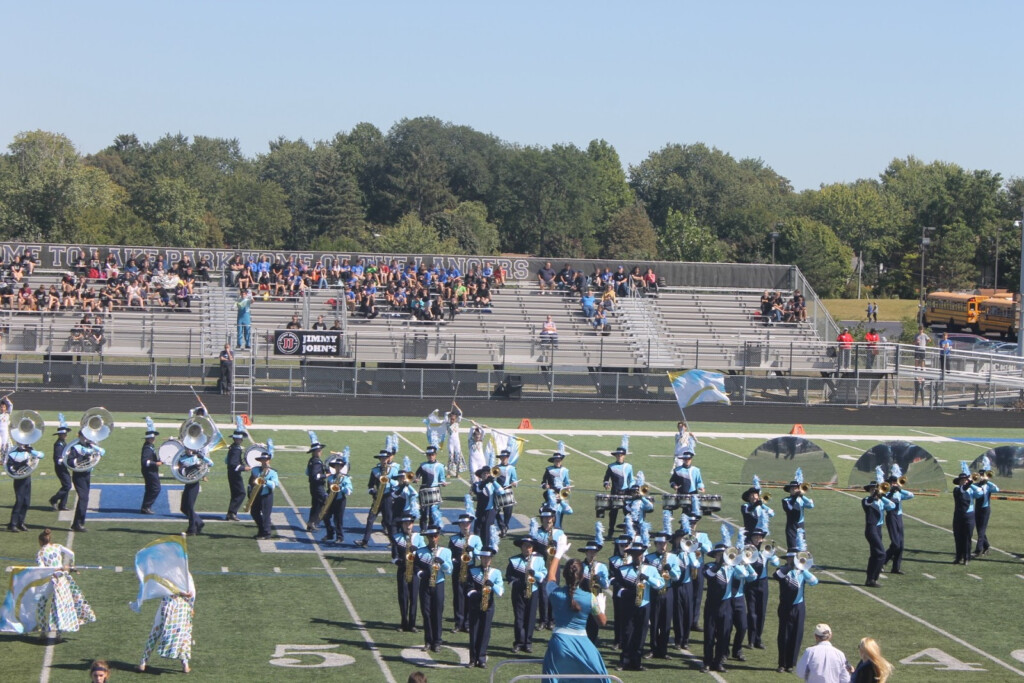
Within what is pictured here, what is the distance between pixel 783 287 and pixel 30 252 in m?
27.9

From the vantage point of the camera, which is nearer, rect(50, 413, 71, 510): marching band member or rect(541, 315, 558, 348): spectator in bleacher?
rect(50, 413, 71, 510): marching band member

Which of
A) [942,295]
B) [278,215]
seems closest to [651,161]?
[278,215]

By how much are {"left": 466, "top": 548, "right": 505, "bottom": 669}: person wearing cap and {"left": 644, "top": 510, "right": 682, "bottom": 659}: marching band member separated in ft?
5.65

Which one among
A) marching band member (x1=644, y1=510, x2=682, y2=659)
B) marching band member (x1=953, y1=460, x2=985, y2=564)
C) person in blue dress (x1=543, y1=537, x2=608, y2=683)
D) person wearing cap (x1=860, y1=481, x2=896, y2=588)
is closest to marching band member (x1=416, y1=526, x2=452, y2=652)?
marching band member (x1=644, y1=510, x2=682, y2=659)

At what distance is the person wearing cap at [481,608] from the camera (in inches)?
506

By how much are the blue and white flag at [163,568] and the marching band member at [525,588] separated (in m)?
3.42

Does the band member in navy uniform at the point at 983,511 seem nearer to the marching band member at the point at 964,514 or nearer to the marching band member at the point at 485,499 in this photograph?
the marching band member at the point at 964,514

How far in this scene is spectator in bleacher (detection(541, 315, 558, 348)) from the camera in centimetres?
3906

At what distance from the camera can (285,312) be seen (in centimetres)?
4225

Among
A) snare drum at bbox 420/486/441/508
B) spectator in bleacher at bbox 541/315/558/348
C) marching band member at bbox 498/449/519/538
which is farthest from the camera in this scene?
spectator in bleacher at bbox 541/315/558/348

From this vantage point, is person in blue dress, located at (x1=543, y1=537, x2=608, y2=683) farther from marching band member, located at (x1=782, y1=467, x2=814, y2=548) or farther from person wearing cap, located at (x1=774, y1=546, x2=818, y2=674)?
marching band member, located at (x1=782, y1=467, x2=814, y2=548)

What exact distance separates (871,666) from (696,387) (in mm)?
15821

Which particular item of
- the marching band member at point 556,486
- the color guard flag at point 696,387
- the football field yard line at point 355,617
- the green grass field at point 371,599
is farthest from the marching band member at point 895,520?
the color guard flag at point 696,387

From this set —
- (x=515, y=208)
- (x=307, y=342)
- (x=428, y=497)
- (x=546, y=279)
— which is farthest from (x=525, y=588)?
(x=515, y=208)
